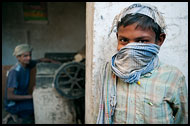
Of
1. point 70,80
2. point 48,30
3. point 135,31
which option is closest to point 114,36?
point 135,31

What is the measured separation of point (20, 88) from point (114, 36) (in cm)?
239

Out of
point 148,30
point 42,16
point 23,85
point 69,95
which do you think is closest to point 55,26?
point 42,16

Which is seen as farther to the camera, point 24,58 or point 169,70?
point 24,58

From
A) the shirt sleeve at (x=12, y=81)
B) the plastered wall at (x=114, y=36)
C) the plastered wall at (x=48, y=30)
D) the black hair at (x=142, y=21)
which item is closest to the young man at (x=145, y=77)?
the black hair at (x=142, y=21)

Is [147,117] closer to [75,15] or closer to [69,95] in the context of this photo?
[69,95]

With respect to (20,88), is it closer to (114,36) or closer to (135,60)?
(114,36)

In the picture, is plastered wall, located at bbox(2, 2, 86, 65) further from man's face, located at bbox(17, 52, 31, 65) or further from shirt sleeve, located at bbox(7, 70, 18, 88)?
shirt sleeve, located at bbox(7, 70, 18, 88)

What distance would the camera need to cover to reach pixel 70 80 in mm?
2127

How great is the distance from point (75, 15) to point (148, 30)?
176 inches

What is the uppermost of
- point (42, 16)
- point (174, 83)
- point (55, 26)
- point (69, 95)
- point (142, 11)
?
point (42, 16)

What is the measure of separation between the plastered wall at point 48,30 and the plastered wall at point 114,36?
3878mm

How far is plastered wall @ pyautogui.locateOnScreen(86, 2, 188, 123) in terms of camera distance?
121 centimetres

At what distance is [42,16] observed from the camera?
4.77m

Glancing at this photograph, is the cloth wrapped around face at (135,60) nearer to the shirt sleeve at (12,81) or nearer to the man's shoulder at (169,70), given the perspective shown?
the man's shoulder at (169,70)
